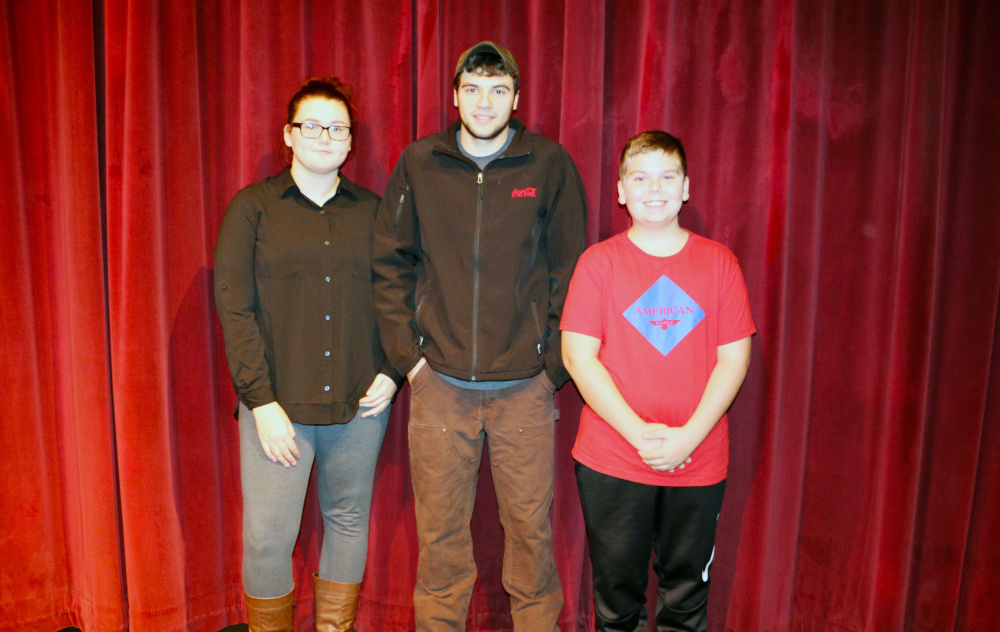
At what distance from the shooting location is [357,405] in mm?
1780

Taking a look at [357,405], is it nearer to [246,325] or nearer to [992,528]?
[246,325]

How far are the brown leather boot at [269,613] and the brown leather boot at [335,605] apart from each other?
115 millimetres

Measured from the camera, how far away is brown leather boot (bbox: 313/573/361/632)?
6.19ft

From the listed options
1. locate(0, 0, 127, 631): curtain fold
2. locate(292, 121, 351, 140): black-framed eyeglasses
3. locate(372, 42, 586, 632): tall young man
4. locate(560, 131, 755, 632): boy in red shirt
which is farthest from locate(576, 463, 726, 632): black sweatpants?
locate(0, 0, 127, 631): curtain fold

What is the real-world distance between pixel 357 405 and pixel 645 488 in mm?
850

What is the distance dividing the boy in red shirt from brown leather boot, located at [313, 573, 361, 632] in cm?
82

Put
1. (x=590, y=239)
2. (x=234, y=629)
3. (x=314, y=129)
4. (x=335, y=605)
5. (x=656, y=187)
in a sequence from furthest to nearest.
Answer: (x=234, y=629) < (x=590, y=239) < (x=335, y=605) < (x=314, y=129) < (x=656, y=187)

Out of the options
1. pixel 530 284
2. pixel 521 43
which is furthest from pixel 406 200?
pixel 521 43

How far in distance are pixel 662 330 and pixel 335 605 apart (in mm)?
1315

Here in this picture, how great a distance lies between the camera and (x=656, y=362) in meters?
1.60

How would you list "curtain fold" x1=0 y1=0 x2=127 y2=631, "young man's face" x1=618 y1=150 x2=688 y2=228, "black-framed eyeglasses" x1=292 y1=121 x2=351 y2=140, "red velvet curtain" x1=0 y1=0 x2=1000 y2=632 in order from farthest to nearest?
"curtain fold" x1=0 y1=0 x2=127 y2=631
"red velvet curtain" x1=0 y1=0 x2=1000 y2=632
"black-framed eyeglasses" x1=292 y1=121 x2=351 y2=140
"young man's face" x1=618 y1=150 x2=688 y2=228

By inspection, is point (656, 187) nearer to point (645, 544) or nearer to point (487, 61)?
point (487, 61)

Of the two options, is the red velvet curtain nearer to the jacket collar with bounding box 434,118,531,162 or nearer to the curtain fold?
the curtain fold

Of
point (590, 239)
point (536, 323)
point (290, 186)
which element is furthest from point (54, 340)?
point (590, 239)
